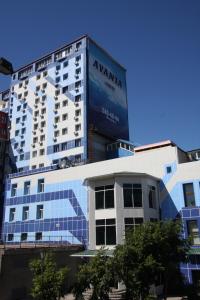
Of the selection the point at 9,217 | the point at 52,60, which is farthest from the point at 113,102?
the point at 9,217

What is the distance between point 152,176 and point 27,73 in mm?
51755

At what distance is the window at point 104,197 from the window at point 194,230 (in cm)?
911

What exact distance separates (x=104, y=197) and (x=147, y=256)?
15352 mm

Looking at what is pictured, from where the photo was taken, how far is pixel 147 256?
2192cm

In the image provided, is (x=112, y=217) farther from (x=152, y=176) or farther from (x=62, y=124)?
(x=62, y=124)

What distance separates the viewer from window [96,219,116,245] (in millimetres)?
34969

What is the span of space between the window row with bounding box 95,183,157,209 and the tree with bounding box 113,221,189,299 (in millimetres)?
11030

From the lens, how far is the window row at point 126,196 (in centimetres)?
3584

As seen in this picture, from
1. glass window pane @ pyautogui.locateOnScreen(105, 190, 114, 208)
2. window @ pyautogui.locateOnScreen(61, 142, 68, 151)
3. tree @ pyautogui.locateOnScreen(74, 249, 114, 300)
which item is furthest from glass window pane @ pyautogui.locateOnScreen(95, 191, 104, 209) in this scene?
window @ pyautogui.locateOnScreen(61, 142, 68, 151)

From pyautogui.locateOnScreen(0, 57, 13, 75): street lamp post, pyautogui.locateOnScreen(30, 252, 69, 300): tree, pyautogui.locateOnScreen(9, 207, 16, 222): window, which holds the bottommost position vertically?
pyautogui.locateOnScreen(30, 252, 69, 300): tree

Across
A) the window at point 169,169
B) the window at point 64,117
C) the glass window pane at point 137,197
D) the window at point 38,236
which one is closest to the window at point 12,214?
the window at point 38,236

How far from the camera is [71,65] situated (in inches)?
2667

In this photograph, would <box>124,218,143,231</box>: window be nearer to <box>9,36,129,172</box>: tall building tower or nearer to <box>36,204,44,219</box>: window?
<box>36,204,44,219</box>: window

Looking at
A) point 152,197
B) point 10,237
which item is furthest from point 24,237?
point 152,197
